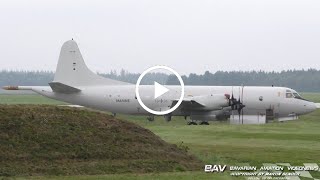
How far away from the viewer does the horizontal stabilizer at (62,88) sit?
166 feet

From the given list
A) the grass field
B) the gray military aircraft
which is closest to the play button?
the gray military aircraft

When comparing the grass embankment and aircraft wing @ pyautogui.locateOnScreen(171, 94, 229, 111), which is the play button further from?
the grass embankment

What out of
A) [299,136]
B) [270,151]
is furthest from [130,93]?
[270,151]

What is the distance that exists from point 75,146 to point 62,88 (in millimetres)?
31134

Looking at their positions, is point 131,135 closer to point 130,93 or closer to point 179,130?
point 179,130

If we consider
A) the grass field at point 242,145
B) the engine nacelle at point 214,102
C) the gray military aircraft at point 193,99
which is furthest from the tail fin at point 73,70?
the grass field at point 242,145

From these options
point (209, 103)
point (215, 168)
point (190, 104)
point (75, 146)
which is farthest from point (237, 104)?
point (75, 146)

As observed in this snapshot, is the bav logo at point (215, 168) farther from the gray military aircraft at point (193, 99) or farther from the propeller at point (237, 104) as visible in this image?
the propeller at point (237, 104)

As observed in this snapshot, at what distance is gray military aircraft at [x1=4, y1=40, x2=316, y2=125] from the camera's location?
166 ft

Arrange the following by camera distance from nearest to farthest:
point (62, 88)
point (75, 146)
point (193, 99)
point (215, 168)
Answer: point (75, 146), point (215, 168), point (193, 99), point (62, 88)

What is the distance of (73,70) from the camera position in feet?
176

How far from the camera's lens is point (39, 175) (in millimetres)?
18516

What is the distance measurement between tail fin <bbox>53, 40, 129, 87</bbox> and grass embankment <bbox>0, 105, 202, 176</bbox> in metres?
30.1

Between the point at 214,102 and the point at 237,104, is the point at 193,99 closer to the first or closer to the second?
the point at 214,102
